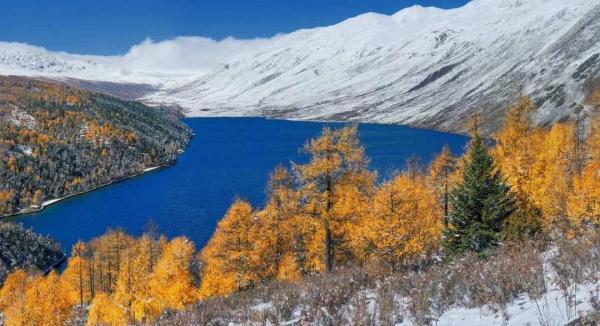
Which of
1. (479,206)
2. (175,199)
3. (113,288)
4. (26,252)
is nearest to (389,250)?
(479,206)

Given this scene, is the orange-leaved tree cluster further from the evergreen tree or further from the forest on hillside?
the evergreen tree

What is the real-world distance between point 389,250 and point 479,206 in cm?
562

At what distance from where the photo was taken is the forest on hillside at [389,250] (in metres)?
10.3

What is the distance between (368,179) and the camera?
28.3 m

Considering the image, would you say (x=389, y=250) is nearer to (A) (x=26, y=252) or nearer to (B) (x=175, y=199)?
(A) (x=26, y=252)

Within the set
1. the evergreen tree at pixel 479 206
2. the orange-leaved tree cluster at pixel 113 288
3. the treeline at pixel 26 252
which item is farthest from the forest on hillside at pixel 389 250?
the treeline at pixel 26 252

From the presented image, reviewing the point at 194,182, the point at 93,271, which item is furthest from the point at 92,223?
the point at 93,271

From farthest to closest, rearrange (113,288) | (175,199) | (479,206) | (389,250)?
1. (175,199)
2. (113,288)
3. (479,206)
4. (389,250)

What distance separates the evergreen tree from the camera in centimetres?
2631

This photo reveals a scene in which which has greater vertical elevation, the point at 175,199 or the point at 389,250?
the point at 389,250

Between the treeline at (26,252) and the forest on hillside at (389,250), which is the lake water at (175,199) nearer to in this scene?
the treeline at (26,252)

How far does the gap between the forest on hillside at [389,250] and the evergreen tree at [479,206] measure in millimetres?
76

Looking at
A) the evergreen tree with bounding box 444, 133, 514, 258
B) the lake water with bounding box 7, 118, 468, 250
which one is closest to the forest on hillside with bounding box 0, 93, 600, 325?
the evergreen tree with bounding box 444, 133, 514, 258

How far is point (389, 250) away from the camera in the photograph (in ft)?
87.5
